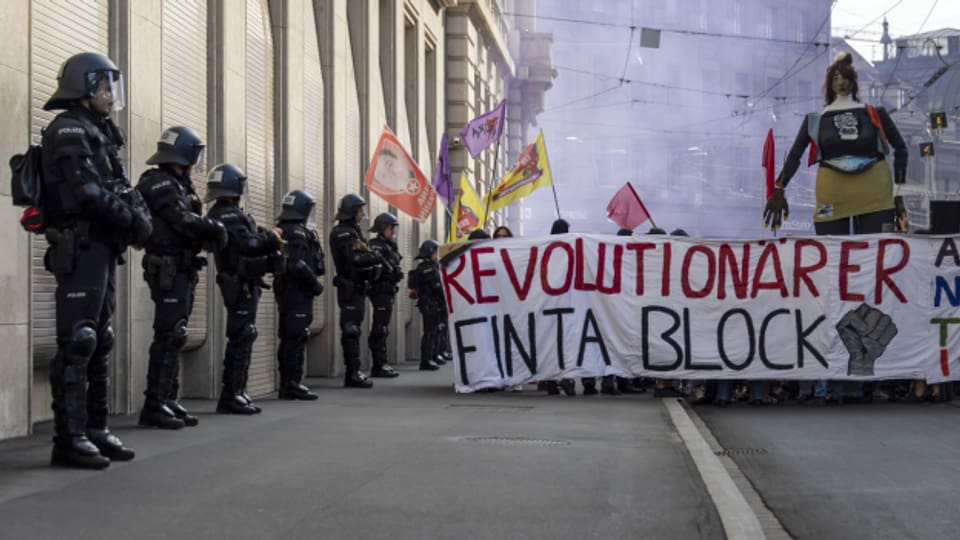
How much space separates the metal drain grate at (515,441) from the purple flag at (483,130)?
46.2 feet

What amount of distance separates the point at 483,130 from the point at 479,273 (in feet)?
31.4

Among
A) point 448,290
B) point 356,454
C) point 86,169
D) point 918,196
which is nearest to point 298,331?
point 448,290

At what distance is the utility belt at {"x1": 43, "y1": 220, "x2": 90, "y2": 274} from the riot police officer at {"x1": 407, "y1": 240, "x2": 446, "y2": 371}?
12476 millimetres

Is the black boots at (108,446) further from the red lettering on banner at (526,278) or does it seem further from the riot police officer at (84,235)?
the red lettering on banner at (526,278)

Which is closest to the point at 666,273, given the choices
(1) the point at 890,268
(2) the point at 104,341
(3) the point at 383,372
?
(1) the point at 890,268

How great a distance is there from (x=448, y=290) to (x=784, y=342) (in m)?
3.36

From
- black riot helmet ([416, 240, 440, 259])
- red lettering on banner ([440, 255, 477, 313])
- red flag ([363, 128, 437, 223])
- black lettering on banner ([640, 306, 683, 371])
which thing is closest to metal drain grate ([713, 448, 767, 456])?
black lettering on banner ([640, 306, 683, 371])

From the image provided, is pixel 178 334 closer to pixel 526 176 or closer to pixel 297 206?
pixel 297 206

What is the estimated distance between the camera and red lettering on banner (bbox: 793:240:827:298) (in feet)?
41.8

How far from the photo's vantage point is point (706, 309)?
13.0 m

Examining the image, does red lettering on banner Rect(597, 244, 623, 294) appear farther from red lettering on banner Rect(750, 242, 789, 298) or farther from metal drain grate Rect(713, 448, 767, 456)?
metal drain grate Rect(713, 448, 767, 456)

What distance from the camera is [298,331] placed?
12.4m

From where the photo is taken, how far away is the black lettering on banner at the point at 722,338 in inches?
501

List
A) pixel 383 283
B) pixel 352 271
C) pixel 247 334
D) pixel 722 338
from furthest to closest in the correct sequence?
1. pixel 383 283
2. pixel 352 271
3. pixel 722 338
4. pixel 247 334
